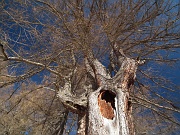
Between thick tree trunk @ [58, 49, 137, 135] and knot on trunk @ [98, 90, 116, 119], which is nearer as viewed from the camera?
thick tree trunk @ [58, 49, 137, 135]

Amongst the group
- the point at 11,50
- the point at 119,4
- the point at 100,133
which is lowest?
the point at 100,133

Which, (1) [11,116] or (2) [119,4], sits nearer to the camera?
(2) [119,4]

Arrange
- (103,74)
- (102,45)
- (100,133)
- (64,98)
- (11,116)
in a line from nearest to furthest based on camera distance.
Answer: (100,133) < (64,98) < (103,74) < (102,45) < (11,116)

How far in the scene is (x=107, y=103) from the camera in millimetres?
2596

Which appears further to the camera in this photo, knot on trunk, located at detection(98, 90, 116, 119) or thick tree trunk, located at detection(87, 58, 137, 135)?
knot on trunk, located at detection(98, 90, 116, 119)

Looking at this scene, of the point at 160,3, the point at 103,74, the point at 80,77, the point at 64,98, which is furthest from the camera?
the point at 80,77

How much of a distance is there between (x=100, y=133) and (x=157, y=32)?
9.41ft

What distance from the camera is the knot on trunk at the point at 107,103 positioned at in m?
2.40

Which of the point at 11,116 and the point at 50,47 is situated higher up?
the point at 11,116

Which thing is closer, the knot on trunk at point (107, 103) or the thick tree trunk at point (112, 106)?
the thick tree trunk at point (112, 106)

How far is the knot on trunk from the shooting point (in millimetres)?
2396

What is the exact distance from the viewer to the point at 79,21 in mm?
3982

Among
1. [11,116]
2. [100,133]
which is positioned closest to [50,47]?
[100,133]

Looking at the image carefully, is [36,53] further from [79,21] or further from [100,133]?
[100,133]
